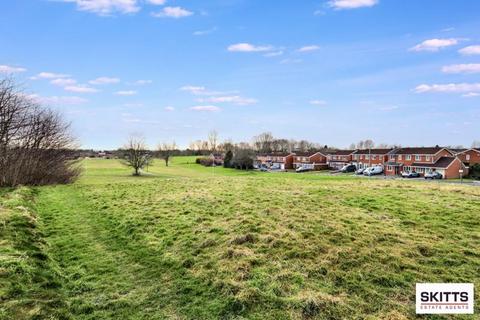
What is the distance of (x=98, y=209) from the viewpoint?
51.5 ft

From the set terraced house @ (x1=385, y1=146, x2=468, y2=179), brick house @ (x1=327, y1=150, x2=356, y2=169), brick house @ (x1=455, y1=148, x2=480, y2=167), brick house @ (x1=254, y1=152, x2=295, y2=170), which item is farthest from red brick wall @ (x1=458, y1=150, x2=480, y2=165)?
brick house @ (x1=254, y1=152, x2=295, y2=170)

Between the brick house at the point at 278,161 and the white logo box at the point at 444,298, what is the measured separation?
3892 inches

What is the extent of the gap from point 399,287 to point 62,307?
21.7 ft

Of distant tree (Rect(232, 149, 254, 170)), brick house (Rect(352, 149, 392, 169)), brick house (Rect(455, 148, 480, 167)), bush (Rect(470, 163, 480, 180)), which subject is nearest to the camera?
bush (Rect(470, 163, 480, 180))

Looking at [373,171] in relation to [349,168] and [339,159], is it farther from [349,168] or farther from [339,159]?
[339,159]

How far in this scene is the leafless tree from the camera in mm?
27797

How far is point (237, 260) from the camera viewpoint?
7.85 metres

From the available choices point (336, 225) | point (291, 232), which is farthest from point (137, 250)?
point (336, 225)

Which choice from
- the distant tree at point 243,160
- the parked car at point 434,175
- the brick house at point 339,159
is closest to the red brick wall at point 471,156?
the parked car at point 434,175

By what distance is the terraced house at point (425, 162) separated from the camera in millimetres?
64250

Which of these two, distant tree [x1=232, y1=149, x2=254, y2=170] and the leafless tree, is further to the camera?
distant tree [x1=232, y1=149, x2=254, y2=170]

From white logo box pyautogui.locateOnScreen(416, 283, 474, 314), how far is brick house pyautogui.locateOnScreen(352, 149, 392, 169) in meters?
79.5

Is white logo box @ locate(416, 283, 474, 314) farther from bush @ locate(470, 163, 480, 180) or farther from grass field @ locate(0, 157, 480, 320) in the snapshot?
bush @ locate(470, 163, 480, 180)

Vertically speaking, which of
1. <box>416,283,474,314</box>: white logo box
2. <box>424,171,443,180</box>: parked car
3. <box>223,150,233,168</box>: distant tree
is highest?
<box>223,150,233,168</box>: distant tree
